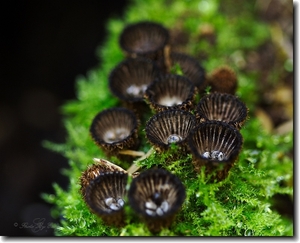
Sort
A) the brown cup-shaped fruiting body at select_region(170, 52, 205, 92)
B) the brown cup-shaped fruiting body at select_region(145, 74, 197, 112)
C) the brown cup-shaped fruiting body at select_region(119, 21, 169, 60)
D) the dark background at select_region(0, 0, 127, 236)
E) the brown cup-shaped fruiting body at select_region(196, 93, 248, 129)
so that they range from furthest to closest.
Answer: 1. the dark background at select_region(0, 0, 127, 236)
2. the brown cup-shaped fruiting body at select_region(119, 21, 169, 60)
3. the brown cup-shaped fruiting body at select_region(170, 52, 205, 92)
4. the brown cup-shaped fruiting body at select_region(145, 74, 197, 112)
5. the brown cup-shaped fruiting body at select_region(196, 93, 248, 129)

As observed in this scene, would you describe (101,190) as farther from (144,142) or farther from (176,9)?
(176,9)

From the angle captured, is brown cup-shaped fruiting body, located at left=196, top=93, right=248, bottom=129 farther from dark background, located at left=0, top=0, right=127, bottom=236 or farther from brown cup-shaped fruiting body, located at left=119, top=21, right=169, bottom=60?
dark background, located at left=0, top=0, right=127, bottom=236

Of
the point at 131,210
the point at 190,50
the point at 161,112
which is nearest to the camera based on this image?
the point at 131,210

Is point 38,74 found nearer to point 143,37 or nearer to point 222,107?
point 143,37

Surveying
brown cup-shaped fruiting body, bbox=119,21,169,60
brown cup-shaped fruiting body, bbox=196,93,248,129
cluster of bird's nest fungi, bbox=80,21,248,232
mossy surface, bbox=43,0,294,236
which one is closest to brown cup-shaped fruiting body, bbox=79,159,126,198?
cluster of bird's nest fungi, bbox=80,21,248,232

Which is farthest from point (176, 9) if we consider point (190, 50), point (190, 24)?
point (190, 50)

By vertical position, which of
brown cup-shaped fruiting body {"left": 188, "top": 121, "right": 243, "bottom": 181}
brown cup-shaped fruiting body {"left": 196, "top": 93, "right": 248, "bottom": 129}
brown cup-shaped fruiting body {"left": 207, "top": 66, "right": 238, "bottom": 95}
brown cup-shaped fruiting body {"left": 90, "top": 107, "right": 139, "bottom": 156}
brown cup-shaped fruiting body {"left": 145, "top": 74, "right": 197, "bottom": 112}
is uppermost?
brown cup-shaped fruiting body {"left": 207, "top": 66, "right": 238, "bottom": 95}
